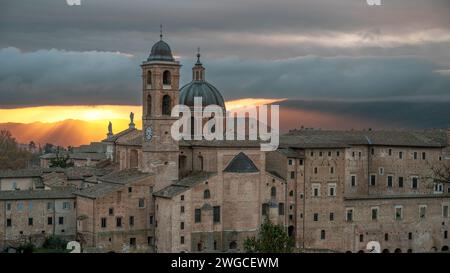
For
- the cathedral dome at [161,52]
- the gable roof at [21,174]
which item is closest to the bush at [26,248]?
the gable roof at [21,174]

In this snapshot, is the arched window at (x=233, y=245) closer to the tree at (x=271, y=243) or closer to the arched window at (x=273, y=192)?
the arched window at (x=273, y=192)

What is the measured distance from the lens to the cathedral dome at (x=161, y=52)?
39.7m

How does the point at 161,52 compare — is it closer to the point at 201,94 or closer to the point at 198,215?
the point at 201,94

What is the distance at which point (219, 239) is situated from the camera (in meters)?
38.4

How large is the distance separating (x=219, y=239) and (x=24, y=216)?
9.02 metres

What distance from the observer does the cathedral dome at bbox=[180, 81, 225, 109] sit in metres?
45.3

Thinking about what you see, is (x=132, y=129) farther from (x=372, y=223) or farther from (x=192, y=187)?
(x=372, y=223)

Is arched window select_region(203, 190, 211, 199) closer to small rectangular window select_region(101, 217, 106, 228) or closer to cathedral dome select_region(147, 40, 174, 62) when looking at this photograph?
small rectangular window select_region(101, 217, 106, 228)

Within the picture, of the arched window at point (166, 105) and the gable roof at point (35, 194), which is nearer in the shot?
the gable roof at point (35, 194)

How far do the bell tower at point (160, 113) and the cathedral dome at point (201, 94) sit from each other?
5.36 m

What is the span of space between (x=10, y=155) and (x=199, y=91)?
36.4 metres
